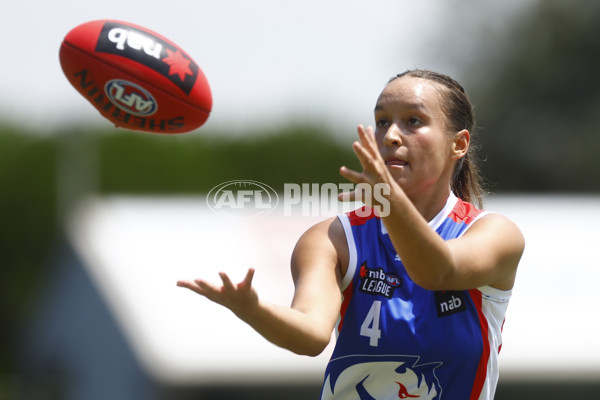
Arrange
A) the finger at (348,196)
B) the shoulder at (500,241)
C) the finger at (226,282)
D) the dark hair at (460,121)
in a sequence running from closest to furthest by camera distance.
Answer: the finger at (226,282) → the finger at (348,196) → the shoulder at (500,241) → the dark hair at (460,121)

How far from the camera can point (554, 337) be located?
1007 cm

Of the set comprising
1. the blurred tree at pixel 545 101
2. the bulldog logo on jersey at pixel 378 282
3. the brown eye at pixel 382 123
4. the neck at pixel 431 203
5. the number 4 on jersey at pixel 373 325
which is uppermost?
the blurred tree at pixel 545 101

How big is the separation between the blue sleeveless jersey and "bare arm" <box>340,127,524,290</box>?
5.9 inches

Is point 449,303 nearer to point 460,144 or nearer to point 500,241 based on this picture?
point 500,241

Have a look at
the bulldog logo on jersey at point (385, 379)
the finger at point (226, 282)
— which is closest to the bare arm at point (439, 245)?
the bulldog logo on jersey at point (385, 379)

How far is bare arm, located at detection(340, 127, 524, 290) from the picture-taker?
2.89m

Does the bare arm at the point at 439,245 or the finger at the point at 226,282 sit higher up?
the bare arm at the point at 439,245

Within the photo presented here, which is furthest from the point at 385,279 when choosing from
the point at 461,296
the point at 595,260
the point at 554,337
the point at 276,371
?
the point at 595,260

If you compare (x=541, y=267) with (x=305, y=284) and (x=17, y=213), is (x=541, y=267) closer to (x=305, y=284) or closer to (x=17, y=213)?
(x=305, y=284)

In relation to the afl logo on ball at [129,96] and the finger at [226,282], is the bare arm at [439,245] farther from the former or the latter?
the afl logo on ball at [129,96]

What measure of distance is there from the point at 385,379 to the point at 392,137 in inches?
35.8

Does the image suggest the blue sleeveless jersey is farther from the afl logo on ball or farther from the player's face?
the afl logo on ball

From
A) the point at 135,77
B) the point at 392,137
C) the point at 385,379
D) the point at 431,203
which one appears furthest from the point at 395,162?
the point at 135,77

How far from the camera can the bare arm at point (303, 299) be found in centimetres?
282
